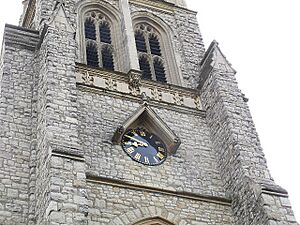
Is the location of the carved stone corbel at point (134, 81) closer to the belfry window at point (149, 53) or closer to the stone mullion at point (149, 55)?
the belfry window at point (149, 53)

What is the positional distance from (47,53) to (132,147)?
3646 millimetres

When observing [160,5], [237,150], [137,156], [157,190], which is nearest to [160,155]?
[137,156]

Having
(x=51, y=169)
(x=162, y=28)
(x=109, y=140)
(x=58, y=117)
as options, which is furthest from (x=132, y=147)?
(x=162, y=28)

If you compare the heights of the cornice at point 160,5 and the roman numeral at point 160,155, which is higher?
the cornice at point 160,5

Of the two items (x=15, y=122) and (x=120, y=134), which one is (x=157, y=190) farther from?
(x=15, y=122)

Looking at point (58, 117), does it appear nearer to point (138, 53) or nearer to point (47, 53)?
point (47, 53)

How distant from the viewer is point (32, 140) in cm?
1719

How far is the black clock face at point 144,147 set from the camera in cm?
1818

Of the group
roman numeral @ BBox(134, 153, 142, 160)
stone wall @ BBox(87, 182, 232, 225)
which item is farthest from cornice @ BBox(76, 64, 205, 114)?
stone wall @ BBox(87, 182, 232, 225)

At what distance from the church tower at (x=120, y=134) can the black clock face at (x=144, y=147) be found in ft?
0.11

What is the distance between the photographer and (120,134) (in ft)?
59.6

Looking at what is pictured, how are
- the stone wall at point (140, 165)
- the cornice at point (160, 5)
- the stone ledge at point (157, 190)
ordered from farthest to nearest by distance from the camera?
1. the cornice at point (160, 5)
2. the stone wall at point (140, 165)
3. the stone ledge at point (157, 190)

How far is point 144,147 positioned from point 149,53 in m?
5.61

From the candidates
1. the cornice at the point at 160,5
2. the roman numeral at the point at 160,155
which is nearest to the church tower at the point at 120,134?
the roman numeral at the point at 160,155
